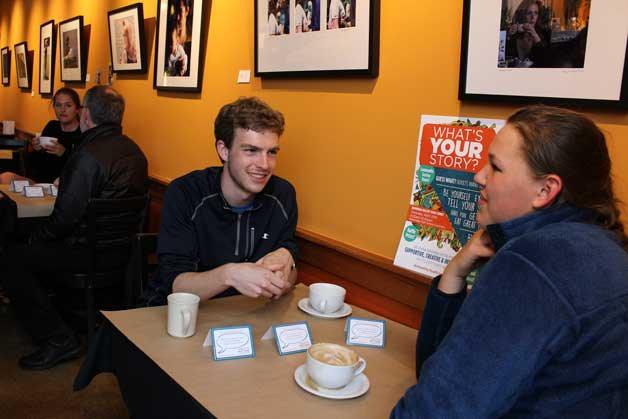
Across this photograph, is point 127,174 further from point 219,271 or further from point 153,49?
point 219,271

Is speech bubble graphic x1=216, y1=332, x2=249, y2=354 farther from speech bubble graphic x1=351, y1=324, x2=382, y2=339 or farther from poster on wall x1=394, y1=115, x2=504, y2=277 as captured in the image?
poster on wall x1=394, y1=115, x2=504, y2=277

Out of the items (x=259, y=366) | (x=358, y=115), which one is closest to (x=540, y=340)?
(x=259, y=366)

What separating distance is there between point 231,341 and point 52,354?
209cm

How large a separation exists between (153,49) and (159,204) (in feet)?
3.62

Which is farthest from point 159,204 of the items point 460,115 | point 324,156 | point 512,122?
point 512,122

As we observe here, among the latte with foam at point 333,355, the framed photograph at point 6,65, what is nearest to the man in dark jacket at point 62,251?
the latte with foam at point 333,355

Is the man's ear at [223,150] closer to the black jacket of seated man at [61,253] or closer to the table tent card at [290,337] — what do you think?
the table tent card at [290,337]

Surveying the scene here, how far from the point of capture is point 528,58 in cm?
159

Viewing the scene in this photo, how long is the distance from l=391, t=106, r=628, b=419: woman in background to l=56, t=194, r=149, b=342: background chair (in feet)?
7.55

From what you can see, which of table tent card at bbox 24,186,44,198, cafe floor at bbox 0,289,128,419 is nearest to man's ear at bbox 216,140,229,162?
cafe floor at bbox 0,289,128,419

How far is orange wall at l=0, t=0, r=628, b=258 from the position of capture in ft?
6.08

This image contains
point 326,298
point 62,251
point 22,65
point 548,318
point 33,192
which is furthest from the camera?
point 22,65

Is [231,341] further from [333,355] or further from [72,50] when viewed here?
[72,50]

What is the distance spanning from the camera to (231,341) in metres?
1.43
